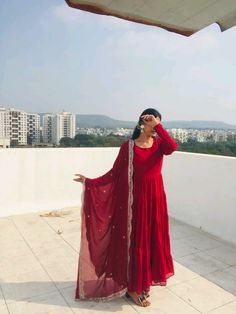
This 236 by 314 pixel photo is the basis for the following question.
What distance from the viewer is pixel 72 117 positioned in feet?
65.3

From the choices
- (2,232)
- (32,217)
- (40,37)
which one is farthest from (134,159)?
(40,37)

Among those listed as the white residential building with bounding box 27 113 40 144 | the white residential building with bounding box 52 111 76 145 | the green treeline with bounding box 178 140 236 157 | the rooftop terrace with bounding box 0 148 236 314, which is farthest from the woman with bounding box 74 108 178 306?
the white residential building with bounding box 52 111 76 145

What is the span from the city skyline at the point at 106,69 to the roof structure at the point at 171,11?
1.98 metres

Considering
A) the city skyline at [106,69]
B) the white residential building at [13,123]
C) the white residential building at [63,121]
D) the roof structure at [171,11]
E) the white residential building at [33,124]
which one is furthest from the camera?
the white residential building at [63,121]

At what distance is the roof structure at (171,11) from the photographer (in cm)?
158

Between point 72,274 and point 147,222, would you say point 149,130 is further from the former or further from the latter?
point 72,274

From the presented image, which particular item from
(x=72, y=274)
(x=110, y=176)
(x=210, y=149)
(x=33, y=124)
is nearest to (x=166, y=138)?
(x=110, y=176)

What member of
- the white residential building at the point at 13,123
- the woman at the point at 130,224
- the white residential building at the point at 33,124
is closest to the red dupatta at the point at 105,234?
the woman at the point at 130,224

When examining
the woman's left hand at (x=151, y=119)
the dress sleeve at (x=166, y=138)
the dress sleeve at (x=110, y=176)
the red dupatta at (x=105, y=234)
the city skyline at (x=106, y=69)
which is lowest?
the red dupatta at (x=105, y=234)

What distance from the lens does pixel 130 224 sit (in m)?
2.22

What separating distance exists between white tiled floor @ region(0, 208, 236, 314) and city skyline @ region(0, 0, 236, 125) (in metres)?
2.21

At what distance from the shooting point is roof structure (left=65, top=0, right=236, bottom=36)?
158 cm

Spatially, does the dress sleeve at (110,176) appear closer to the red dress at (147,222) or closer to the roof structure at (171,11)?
the red dress at (147,222)

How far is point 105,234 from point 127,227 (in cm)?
21
